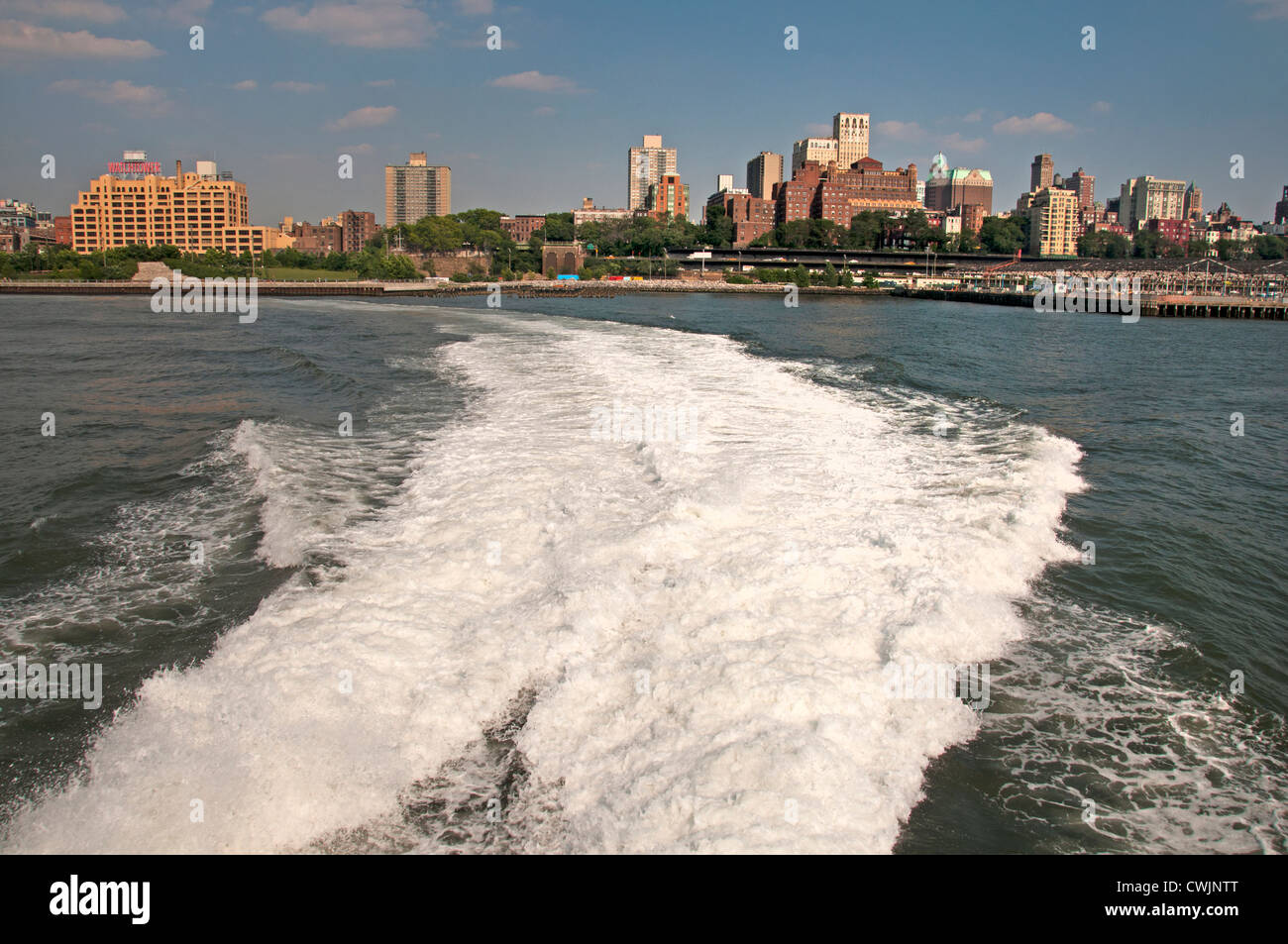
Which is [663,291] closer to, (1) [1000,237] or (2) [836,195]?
(2) [836,195]

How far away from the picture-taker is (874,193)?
197125mm

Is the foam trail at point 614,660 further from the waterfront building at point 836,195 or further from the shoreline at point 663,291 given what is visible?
the waterfront building at point 836,195

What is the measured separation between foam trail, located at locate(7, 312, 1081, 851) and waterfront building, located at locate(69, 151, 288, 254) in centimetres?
17519

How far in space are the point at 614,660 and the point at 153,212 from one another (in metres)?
191

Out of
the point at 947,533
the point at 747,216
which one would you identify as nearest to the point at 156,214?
the point at 747,216

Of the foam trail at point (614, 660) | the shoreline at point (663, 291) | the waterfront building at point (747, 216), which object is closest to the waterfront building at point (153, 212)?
the shoreline at point (663, 291)

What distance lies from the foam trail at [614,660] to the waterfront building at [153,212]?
17519 centimetres

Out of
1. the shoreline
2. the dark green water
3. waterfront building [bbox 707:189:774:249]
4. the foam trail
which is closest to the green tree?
waterfront building [bbox 707:189:774:249]

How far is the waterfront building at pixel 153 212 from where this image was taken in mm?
158750

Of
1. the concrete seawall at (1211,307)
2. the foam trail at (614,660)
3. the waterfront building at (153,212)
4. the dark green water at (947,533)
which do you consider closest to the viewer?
the foam trail at (614,660)

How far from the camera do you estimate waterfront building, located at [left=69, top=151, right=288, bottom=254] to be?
159m
